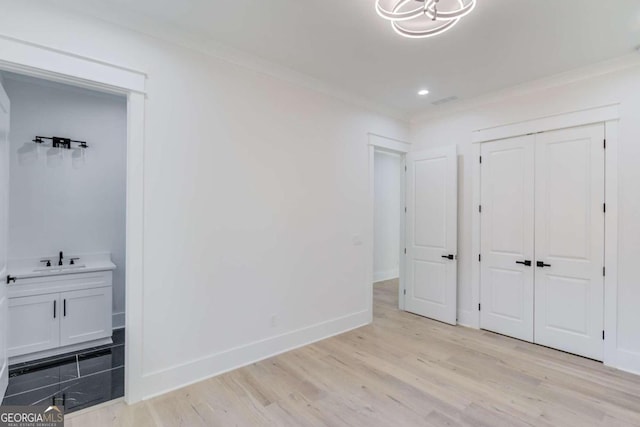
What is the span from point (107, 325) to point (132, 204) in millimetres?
1996

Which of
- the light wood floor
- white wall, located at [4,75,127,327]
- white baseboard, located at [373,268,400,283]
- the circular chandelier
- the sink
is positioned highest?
the circular chandelier

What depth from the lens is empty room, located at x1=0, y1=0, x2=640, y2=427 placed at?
2.32m

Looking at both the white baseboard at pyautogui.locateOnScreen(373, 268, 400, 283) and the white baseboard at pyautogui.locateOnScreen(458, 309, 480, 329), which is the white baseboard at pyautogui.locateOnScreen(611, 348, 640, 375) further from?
the white baseboard at pyautogui.locateOnScreen(373, 268, 400, 283)

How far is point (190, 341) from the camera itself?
105 inches

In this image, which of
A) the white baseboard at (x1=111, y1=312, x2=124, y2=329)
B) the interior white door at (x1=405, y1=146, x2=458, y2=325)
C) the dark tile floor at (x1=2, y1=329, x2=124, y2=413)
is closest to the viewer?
the dark tile floor at (x1=2, y1=329, x2=124, y2=413)

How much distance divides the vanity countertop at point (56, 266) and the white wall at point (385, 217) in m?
4.96

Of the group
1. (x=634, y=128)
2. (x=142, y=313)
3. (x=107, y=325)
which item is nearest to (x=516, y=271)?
(x=634, y=128)

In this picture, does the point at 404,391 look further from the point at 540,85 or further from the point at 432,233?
the point at 540,85

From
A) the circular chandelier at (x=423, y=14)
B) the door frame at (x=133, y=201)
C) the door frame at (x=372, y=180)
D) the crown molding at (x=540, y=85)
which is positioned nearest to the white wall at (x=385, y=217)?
the door frame at (x=372, y=180)

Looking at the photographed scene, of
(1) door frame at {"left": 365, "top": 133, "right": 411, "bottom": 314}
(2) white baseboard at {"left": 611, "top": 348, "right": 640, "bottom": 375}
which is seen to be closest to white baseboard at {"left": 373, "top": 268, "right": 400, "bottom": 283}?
(1) door frame at {"left": 365, "top": 133, "right": 411, "bottom": 314}

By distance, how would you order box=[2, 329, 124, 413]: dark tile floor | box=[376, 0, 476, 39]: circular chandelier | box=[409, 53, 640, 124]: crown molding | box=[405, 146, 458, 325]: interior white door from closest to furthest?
box=[376, 0, 476, 39]: circular chandelier → box=[2, 329, 124, 413]: dark tile floor → box=[409, 53, 640, 124]: crown molding → box=[405, 146, 458, 325]: interior white door

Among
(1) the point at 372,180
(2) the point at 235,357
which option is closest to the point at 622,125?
(1) the point at 372,180

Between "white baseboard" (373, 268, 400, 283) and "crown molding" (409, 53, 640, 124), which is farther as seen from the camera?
"white baseboard" (373, 268, 400, 283)

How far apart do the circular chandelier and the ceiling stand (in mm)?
159
